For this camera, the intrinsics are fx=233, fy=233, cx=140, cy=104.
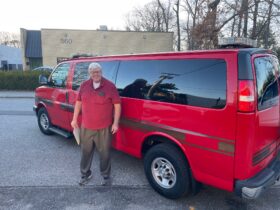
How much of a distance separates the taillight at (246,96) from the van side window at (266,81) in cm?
17

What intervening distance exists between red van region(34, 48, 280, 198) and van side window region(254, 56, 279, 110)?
11 mm

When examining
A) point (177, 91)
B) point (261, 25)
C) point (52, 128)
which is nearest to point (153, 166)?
point (177, 91)

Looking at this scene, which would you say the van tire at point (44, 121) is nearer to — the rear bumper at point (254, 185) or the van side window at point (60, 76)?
the van side window at point (60, 76)

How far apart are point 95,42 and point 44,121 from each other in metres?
21.3

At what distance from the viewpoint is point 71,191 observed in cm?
341

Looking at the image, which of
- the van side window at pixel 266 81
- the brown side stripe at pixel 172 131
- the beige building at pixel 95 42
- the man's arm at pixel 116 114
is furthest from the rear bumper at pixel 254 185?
the beige building at pixel 95 42

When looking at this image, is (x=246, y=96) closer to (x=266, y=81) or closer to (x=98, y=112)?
(x=266, y=81)

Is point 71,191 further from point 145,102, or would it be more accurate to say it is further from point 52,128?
point 52,128

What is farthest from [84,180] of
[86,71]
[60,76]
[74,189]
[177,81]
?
Result: [60,76]

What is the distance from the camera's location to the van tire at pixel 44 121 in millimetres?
5797

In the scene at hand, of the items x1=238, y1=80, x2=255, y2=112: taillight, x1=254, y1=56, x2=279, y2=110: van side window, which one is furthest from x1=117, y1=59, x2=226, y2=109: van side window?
x1=254, y1=56, x2=279, y2=110: van side window

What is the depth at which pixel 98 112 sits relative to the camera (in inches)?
132

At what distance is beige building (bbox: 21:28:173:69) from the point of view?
2544 cm

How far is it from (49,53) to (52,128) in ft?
73.6
